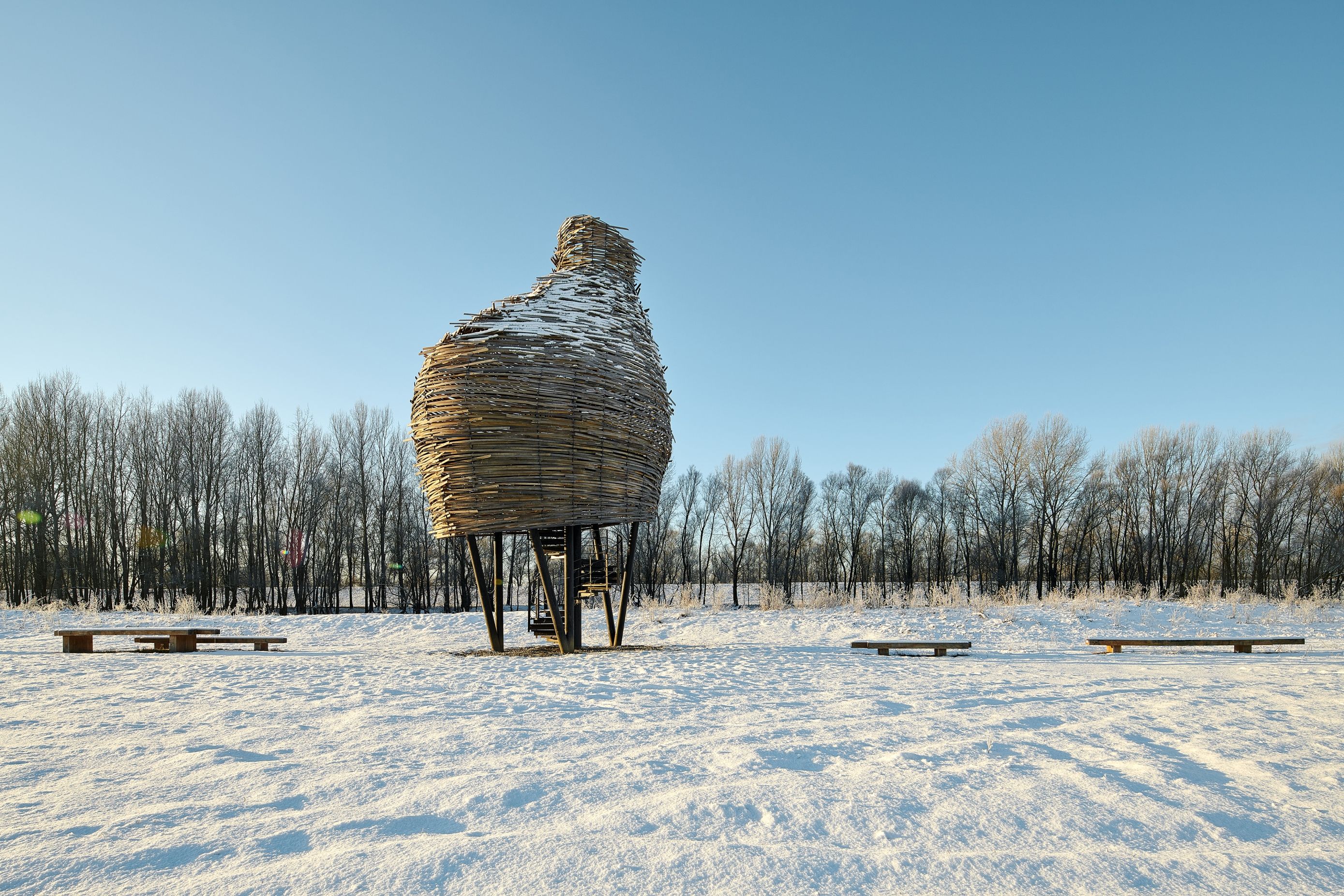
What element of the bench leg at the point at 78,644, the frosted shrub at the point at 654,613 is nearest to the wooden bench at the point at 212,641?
the bench leg at the point at 78,644

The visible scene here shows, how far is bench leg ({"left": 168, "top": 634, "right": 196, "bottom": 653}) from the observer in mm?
12117

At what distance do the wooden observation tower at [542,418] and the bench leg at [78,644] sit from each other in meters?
6.30

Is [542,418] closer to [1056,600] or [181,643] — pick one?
[181,643]

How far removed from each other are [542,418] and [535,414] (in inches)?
4.9

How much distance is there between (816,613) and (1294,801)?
15484 millimetres

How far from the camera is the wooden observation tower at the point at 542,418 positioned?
10242 millimetres

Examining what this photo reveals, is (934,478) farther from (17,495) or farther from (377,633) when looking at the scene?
(17,495)

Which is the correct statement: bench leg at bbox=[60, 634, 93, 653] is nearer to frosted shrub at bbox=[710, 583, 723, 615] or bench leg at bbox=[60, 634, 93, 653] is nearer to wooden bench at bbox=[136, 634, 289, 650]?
wooden bench at bbox=[136, 634, 289, 650]

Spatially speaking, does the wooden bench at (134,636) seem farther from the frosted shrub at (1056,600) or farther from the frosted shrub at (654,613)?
Result: the frosted shrub at (1056,600)

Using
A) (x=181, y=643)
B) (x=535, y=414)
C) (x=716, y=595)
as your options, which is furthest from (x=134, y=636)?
(x=716, y=595)

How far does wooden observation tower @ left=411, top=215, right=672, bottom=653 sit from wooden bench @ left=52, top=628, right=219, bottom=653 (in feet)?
17.2

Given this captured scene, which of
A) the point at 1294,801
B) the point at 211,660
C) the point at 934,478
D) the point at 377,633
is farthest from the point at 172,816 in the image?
the point at 934,478

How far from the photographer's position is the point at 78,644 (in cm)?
1173

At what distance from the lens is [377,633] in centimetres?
1738
